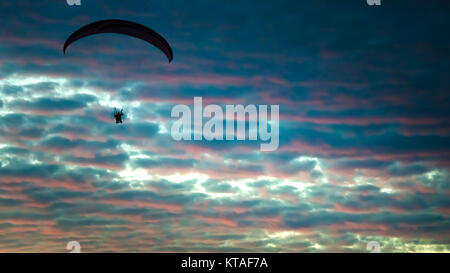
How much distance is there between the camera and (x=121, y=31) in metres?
43.5

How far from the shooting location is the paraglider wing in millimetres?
42188

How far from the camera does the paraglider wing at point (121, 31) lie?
4219 cm
